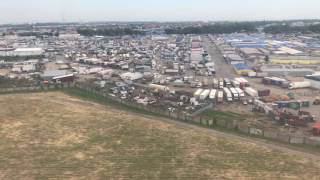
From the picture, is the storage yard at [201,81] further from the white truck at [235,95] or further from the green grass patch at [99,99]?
the green grass patch at [99,99]

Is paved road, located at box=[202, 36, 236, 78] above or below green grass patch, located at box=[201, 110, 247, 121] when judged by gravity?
above

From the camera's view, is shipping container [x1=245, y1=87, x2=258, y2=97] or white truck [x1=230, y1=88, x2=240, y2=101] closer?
white truck [x1=230, y1=88, x2=240, y2=101]

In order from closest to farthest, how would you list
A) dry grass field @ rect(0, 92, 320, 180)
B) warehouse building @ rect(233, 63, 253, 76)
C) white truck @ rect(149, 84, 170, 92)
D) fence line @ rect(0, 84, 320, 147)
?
dry grass field @ rect(0, 92, 320, 180), fence line @ rect(0, 84, 320, 147), white truck @ rect(149, 84, 170, 92), warehouse building @ rect(233, 63, 253, 76)

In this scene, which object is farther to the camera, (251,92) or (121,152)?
(251,92)

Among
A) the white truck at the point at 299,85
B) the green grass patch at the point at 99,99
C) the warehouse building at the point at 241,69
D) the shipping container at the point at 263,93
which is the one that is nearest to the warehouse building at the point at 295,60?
the warehouse building at the point at 241,69

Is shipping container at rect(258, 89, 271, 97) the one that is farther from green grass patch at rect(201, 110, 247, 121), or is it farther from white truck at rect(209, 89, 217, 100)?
green grass patch at rect(201, 110, 247, 121)

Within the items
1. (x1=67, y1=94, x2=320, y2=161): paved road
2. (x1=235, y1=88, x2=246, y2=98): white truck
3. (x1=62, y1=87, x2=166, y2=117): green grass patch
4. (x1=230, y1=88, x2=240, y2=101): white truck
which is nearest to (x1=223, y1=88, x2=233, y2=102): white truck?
(x1=230, y1=88, x2=240, y2=101): white truck

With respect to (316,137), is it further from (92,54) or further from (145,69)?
(92,54)

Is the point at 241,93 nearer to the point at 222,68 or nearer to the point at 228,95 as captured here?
the point at 228,95

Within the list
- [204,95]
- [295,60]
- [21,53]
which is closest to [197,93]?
[204,95]
